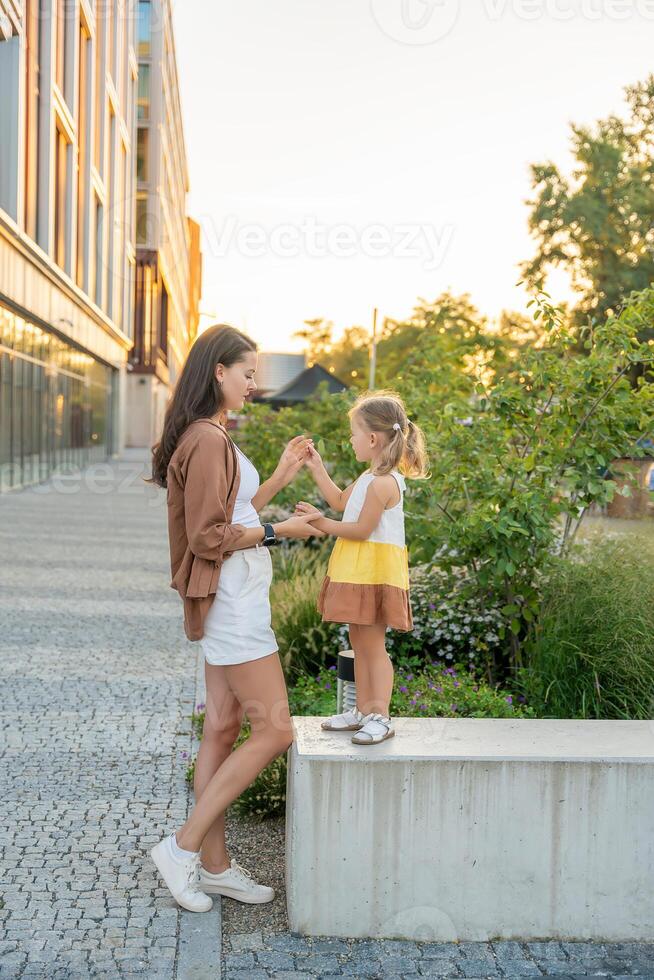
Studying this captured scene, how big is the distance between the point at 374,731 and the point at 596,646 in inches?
62.9

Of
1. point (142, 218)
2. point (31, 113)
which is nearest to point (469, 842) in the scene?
point (31, 113)

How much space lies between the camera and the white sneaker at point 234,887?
372 cm

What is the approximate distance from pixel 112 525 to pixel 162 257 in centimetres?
4713

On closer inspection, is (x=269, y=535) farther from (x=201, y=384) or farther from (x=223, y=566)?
(x=201, y=384)

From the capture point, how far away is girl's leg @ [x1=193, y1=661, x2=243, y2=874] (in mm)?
3680

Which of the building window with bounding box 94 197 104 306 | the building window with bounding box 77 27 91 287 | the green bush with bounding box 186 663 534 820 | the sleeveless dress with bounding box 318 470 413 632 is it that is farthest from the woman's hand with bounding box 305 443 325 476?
the building window with bounding box 94 197 104 306

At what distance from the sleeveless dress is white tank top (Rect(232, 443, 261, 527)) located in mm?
421

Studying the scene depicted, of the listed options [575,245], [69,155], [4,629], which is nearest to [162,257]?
[575,245]

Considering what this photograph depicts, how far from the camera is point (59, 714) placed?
5922 millimetres

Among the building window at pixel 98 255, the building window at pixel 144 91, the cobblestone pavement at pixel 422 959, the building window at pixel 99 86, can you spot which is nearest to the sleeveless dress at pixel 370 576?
the cobblestone pavement at pixel 422 959

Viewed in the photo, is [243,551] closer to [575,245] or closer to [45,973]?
[45,973]

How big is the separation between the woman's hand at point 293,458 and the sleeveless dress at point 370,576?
0.27m

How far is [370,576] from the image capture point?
3.83m

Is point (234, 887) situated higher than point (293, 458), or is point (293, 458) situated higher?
point (293, 458)
